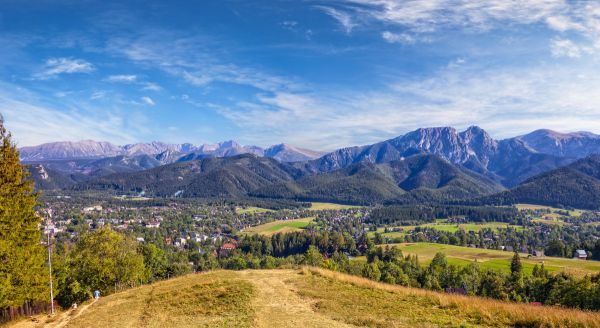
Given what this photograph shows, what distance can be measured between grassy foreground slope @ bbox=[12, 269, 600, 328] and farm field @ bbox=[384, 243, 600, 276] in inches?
3868

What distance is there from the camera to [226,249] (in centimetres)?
17262

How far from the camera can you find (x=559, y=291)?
233 feet

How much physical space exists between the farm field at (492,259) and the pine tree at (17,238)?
116 meters

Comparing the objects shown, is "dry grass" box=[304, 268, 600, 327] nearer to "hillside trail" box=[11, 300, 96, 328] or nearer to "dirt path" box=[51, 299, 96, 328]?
"dirt path" box=[51, 299, 96, 328]

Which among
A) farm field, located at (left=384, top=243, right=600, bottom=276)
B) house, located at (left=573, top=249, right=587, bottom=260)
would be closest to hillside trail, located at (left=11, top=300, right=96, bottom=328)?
farm field, located at (left=384, top=243, right=600, bottom=276)

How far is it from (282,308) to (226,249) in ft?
495

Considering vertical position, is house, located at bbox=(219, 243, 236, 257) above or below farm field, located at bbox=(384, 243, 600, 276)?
above

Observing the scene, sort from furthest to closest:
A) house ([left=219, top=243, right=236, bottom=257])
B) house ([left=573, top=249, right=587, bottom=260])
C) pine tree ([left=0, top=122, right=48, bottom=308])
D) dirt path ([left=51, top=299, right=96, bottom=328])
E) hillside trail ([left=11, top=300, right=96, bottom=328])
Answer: house ([left=219, top=243, right=236, bottom=257])
house ([left=573, top=249, right=587, bottom=260])
pine tree ([left=0, top=122, right=48, bottom=308])
hillside trail ([left=11, top=300, right=96, bottom=328])
dirt path ([left=51, top=299, right=96, bottom=328])

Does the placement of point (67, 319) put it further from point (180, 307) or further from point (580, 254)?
point (580, 254)

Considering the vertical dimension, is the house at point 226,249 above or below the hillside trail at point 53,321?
below

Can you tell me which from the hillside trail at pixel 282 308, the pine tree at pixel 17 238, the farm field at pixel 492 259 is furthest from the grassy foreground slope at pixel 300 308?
the farm field at pixel 492 259

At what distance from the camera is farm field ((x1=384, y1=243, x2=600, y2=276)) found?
117688 mm

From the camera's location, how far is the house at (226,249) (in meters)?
166

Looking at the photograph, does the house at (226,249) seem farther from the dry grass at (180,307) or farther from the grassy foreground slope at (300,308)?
the dry grass at (180,307)
